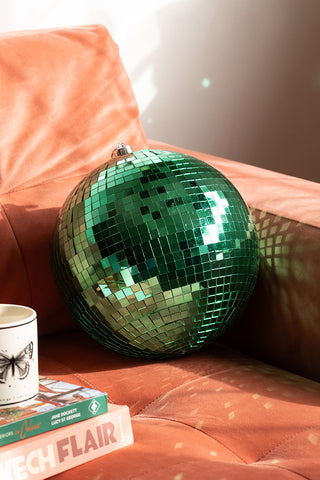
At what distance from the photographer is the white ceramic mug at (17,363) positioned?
0.73 m

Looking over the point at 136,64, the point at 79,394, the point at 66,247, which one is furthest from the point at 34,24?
the point at 79,394

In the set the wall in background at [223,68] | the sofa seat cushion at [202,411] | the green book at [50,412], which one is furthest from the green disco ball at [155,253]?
the wall in background at [223,68]

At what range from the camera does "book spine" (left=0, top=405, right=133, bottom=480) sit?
662mm

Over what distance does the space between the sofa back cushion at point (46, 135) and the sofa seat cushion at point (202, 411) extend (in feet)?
0.43

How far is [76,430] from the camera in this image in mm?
710

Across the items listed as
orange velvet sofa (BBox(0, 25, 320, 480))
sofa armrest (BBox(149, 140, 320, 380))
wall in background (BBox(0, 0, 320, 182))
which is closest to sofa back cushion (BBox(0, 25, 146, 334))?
orange velvet sofa (BBox(0, 25, 320, 480))

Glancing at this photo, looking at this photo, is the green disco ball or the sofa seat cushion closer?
the sofa seat cushion

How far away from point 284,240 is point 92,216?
0.32 metres

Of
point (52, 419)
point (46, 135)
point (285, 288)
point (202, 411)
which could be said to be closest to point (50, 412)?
point (52, 419)

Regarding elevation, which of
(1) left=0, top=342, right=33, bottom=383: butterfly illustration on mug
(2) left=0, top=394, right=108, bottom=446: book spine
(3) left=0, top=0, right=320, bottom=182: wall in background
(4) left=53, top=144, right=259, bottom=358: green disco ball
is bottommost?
(2) left=0, top=394, right=108, bottom=446: book spine

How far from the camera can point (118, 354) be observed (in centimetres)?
106

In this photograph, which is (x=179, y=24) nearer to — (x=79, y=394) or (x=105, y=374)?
(x=105, y=374)

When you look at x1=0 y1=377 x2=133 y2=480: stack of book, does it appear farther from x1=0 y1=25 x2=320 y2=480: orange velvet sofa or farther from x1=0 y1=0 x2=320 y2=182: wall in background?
x1=0 y1=0 x2=320 y2=182: wall in background

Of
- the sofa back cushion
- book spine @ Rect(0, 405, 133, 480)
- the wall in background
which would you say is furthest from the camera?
the wall in background
